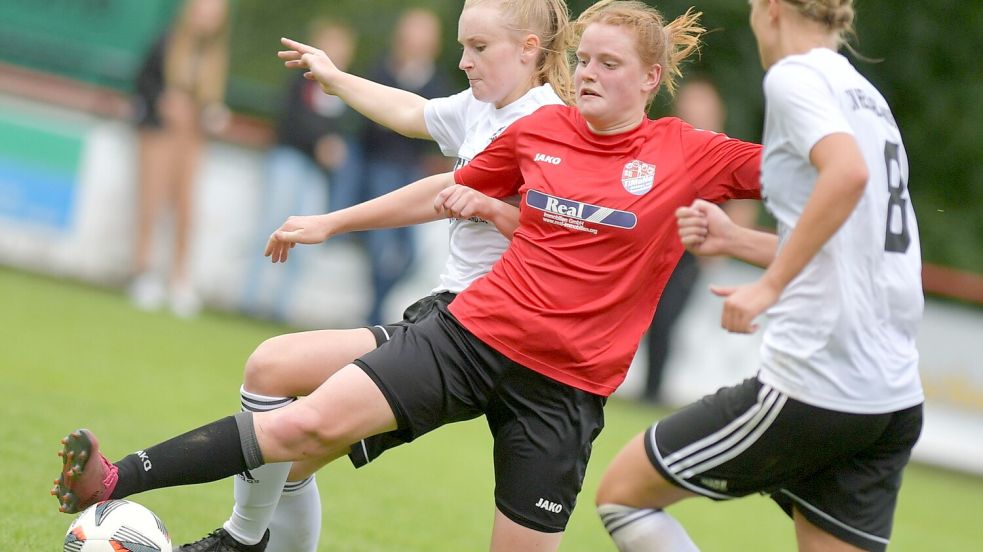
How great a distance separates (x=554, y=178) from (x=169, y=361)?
6.08 meters

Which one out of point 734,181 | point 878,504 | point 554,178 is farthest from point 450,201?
point 878,504

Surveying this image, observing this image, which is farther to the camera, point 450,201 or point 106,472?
point 450,201

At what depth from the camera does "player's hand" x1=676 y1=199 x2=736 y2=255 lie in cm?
360

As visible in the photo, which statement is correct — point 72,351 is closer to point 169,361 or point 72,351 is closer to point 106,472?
point 169,361

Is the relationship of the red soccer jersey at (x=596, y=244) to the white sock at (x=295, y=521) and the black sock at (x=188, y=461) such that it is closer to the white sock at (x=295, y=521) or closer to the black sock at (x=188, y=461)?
the black sock at (x=188, y=461)

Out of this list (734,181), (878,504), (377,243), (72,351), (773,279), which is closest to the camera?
(773,279)

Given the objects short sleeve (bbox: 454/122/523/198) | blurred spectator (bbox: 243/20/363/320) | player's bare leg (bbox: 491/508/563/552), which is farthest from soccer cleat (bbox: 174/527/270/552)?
blurred spectator (bbox: 243/20/363/320)

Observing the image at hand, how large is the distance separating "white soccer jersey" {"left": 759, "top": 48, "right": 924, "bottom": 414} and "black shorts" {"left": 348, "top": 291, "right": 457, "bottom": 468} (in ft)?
3.94

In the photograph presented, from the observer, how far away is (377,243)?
12.4 metres

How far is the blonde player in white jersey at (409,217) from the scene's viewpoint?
4.26 m

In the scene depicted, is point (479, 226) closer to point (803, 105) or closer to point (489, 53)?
point (489, 53)

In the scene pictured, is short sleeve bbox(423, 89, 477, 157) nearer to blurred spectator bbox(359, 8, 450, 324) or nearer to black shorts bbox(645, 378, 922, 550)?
black shorts bbox(645, 378, 922, 550)

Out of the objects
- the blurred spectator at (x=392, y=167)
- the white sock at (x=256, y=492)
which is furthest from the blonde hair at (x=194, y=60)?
the white sock at (x=256, y=492)

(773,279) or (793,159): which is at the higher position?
(793,159)
